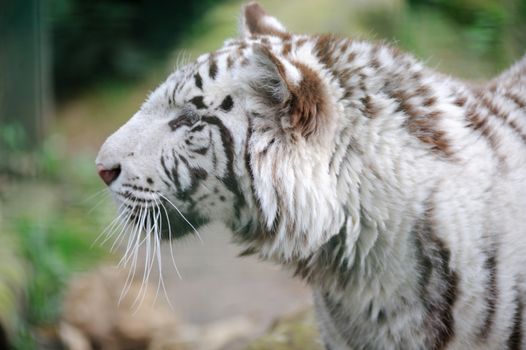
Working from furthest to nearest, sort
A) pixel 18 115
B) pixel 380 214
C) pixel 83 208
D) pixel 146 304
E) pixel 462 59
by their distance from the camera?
pixel 83 208, pixel 462 59, pixel 18 115, pixel 146 304, pixel 380 214

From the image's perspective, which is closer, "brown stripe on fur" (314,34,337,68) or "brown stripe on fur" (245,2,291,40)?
"brown stripe on fur" (314,34,337,68)

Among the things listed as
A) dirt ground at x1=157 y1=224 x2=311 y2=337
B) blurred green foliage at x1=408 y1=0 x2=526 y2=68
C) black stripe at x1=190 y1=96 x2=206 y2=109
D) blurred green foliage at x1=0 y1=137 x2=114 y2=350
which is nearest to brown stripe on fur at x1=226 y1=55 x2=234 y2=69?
black stripe at x1=190 y1=96 x2=206 y2=109

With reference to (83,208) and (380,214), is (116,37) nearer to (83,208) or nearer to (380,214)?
(83,208)

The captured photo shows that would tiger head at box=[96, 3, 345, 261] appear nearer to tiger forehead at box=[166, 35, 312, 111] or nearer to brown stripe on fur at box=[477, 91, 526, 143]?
tiger forehead at box=[166, 35, 312, 111]

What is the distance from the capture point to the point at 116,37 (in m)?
6.24

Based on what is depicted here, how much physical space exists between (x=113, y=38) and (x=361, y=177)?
4.53m

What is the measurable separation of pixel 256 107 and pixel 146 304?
218 cm

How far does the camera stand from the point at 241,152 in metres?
2.10

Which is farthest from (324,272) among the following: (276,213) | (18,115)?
(18,115)

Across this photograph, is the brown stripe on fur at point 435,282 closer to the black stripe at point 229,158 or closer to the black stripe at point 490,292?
the black stripe at point 490,292

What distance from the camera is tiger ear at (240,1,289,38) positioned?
7.98ft

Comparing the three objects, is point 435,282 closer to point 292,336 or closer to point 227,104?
point 227,104

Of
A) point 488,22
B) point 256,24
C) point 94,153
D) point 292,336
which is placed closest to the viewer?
point 256,24

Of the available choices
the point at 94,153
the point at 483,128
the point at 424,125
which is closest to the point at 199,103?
the point at 424,125
